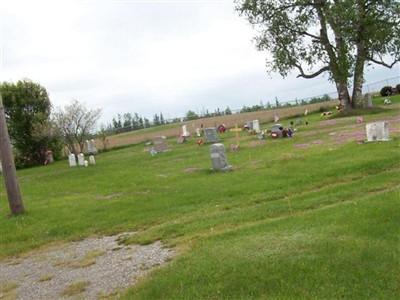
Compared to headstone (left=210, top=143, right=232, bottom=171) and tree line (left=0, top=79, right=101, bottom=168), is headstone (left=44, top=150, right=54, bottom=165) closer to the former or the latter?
tree line (left=0, top=79, right=101, bottom=168)

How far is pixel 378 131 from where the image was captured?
15414 millimetres

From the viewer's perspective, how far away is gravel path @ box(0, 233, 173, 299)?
585 cm

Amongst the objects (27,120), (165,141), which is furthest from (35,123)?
(165,141)

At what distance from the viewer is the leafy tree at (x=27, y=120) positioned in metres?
34.5

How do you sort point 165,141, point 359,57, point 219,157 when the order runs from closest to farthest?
Result: point 219,157 → point 165,141 → point 359,57

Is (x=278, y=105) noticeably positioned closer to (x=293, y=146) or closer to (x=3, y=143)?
(x=293, y=146)

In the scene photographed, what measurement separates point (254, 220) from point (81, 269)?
3.26 m

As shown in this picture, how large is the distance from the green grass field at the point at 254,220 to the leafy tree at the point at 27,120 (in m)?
17.4

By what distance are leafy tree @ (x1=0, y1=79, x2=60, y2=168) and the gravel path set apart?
27.6 m

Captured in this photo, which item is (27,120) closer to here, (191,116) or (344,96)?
(344,96)

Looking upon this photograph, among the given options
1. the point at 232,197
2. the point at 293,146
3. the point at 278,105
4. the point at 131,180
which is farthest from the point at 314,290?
the point at 278,105

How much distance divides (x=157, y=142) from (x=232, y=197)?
16793 millimetres

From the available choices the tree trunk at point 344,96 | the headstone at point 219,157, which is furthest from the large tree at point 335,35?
the headstone at point 219,157

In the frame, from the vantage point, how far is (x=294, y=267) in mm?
4961
